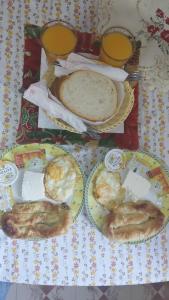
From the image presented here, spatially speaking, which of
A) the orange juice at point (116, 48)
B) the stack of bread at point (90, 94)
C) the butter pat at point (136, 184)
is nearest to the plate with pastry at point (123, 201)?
the butter pat at point (136, 184)

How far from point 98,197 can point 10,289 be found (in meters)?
0.66

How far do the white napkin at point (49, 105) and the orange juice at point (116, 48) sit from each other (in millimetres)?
181

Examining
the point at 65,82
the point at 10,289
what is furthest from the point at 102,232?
the point at 10,289

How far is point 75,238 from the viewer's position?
3.46 feet

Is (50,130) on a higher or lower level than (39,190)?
higher

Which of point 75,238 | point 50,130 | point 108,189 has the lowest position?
point 75,238

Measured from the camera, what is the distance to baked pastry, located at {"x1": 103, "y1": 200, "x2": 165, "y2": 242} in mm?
1028

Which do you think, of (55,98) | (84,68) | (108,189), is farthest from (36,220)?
(84,68)

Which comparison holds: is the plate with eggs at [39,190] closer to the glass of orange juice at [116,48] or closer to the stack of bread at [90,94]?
the stack of bread at [90,94]

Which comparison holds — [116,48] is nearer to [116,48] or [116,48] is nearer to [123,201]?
[116,48]

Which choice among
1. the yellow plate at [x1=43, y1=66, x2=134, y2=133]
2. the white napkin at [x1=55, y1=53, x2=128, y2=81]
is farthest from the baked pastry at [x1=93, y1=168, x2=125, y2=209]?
the white napkin at [x1=55, y1=53, x2=128, y2=81]

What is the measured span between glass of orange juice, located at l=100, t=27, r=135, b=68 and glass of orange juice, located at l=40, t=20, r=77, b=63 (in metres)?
0.08

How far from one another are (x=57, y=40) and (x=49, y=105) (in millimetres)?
177

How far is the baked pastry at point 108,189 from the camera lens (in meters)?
1.04
